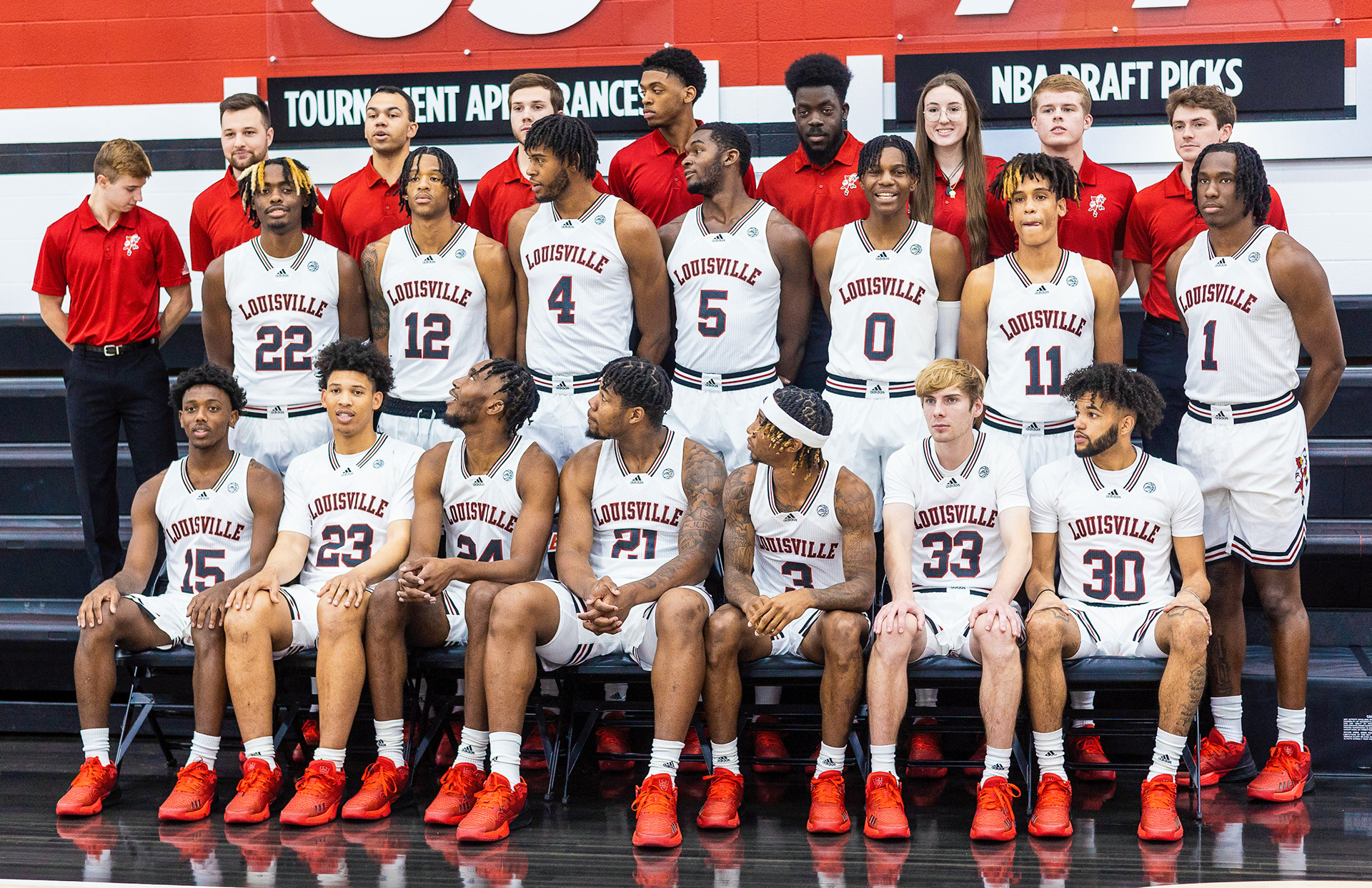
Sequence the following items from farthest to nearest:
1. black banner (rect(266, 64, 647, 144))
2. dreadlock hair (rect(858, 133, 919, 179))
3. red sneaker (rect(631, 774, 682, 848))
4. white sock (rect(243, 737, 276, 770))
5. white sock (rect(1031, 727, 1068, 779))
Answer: black banner (rect(266, 64, 647, 144))
dreadlock hair (rect(858, 133, 919, 179))
white sock (rect(243, 737, 276, 770))
white sock (rect(1031, 727, 1068, 779))
red sneaker (rect(631, 774, 682, 848))

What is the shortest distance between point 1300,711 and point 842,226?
1.96 metres

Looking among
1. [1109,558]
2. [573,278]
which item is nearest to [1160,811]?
[1109,558]

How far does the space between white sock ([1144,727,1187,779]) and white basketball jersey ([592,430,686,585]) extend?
1.40 metres

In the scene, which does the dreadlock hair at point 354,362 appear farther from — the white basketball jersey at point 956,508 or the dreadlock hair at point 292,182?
the white basketball jersey at point 956,508

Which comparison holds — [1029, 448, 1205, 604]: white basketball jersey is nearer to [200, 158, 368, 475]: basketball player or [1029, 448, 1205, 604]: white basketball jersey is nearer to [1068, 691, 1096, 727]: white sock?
[1068, 691, 1096, 727]: white sock

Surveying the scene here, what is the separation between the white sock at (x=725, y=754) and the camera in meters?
3.55

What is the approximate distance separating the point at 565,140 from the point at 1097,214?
1.73 metres

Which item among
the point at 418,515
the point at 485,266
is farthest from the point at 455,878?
the point at 485,266

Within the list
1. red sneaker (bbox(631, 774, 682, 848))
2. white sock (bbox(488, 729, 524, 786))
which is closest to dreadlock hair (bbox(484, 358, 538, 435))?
white sock (bbox(488, 729, 524, 786))

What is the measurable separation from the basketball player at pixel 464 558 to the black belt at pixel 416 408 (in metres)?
0.32

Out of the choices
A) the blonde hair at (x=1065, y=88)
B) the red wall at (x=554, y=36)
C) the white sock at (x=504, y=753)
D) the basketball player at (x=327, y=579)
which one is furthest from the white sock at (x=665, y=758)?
the red wall at (x=554, y=36)

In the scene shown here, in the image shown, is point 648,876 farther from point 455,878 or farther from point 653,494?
point 653,494

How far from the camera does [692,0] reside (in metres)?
5.55

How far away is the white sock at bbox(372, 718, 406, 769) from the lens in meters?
3.66
